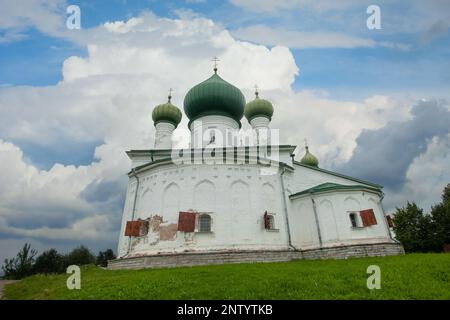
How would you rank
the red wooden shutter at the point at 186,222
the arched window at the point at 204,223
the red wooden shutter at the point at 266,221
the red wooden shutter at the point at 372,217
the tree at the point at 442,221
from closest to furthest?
the red wooden shutter at the point at 186,222, the arched window at the point at 204,223, the red wooden shutter at the point at 266,221, the red wooden shutter at the point at 372,217, the tree at the point at 442,221

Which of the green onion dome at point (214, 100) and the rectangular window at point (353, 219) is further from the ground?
the green onion dome at point (214, 100)

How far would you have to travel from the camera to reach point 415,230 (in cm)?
2775

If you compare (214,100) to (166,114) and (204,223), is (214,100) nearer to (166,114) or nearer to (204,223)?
(166,114)

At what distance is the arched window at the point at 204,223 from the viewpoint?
16.1m

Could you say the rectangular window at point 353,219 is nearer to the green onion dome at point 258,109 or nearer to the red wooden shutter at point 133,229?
the green onion dome at point 258,109

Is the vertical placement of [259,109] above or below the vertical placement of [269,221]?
above

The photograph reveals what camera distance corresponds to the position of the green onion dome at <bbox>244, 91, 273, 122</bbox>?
2472 cm

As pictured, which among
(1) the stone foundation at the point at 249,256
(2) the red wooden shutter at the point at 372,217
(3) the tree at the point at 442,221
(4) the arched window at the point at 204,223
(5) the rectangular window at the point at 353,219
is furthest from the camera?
(3) the tree at the point at 442,221

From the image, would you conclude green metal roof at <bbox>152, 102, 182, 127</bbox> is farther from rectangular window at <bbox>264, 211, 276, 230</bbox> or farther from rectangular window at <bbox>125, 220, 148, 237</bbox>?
rectangular window at <bbox>264, 211, 276, 230</bbox>

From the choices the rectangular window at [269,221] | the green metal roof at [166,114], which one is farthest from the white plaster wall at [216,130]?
the rectangular window at [269,221]

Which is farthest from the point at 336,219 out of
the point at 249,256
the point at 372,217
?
the point at 249,256

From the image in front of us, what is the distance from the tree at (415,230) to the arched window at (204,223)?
22.2 metres

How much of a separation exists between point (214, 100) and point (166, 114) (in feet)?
16.5
